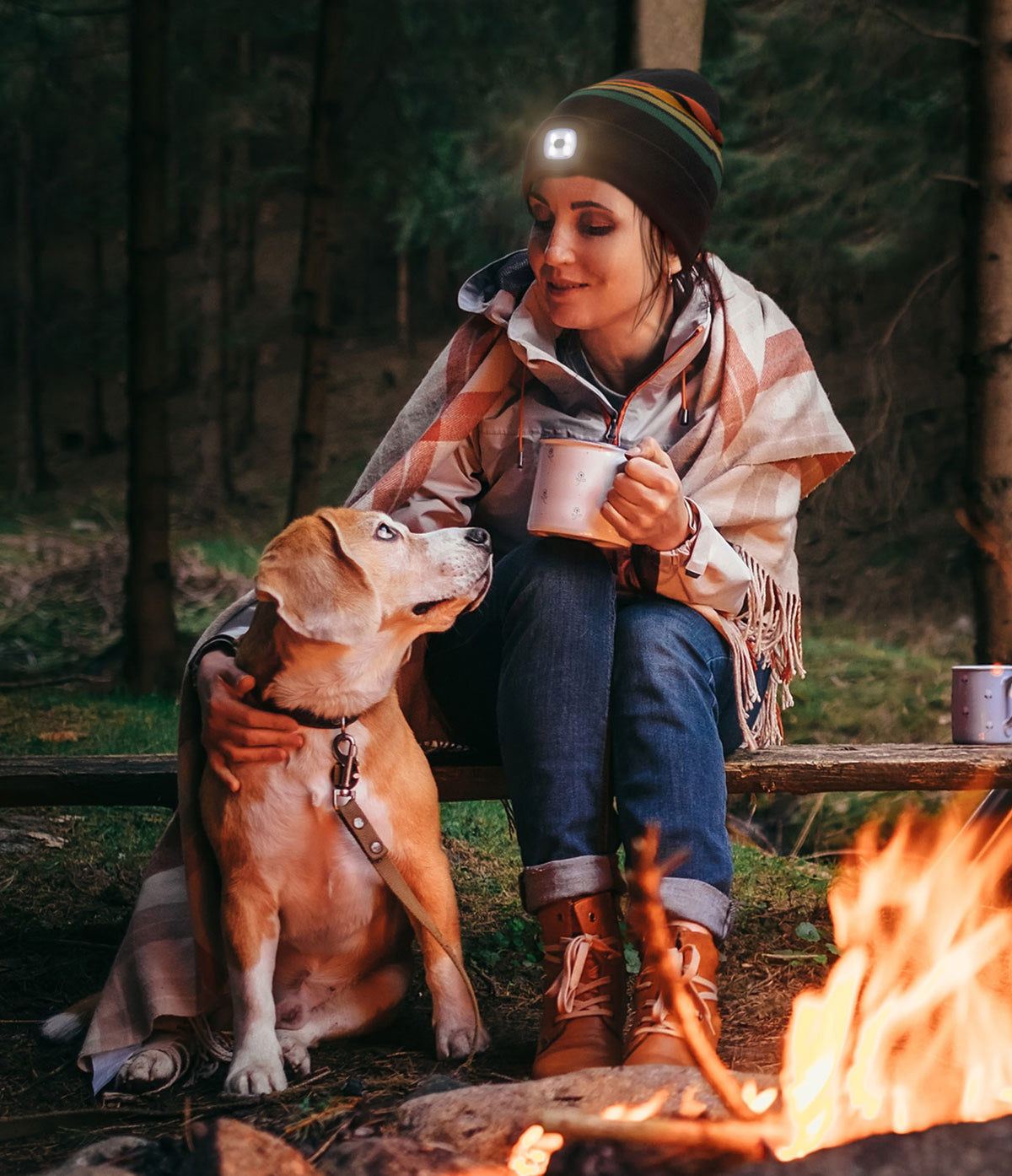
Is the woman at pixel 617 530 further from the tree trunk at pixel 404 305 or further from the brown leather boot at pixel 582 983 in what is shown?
the tree trunk at pixel 404 305

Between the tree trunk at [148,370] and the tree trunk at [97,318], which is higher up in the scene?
the tree trunk at [97,318]

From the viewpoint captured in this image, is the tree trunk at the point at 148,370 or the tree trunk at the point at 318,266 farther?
the tree trunk at the point at 318,266

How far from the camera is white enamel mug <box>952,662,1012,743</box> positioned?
3.07 m

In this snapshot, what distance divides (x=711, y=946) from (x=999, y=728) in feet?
3.70

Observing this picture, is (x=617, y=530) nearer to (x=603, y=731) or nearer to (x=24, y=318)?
(x=603, y=731)

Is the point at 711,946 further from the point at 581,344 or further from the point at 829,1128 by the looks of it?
the point at 581,344

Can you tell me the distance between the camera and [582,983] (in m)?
2.43

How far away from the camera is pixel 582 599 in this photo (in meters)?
2.58

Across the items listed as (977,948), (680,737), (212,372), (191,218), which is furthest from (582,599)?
(191,218)

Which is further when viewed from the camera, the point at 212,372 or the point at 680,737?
the point at 212,372

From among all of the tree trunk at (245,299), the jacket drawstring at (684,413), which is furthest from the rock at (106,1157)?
the tree trunk at (245,299)

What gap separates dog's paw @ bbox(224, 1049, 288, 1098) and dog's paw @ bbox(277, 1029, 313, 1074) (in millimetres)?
93

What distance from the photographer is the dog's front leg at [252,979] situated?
2.48 m

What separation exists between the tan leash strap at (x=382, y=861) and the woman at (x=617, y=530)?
18 centimetres
